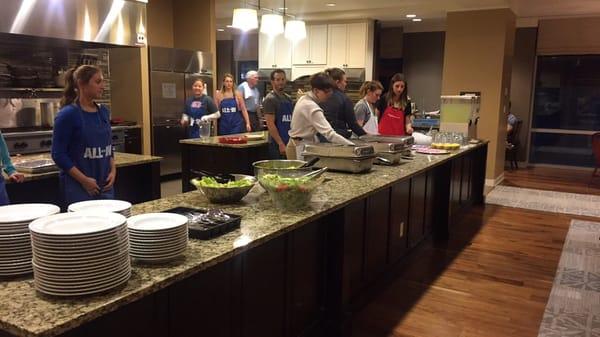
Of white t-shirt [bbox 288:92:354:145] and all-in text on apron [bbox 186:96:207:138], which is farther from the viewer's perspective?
all-in text on apron [bbox 186:96:207:138]

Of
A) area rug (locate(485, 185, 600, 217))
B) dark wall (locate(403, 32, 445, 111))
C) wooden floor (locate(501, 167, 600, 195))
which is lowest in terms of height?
area rug (locate(485, 185, 600, 217))

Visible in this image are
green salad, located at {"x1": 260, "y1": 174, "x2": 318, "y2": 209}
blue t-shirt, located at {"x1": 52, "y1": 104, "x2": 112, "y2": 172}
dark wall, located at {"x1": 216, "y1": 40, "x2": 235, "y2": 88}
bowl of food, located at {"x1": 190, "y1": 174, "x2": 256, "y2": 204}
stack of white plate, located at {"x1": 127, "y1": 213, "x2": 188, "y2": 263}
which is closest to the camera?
stack of white plate, located at {"x1": 127, "y1": 213, "x2": 188, "y2": 263}

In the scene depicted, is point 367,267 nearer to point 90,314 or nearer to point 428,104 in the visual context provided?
point 90,314

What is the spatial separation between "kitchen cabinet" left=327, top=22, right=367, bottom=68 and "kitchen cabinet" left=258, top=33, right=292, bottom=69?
2.74 ft

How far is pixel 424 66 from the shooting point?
10.2 metres

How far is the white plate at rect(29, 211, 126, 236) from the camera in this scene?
1.33m

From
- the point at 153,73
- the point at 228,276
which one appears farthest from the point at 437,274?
the point at 153,73

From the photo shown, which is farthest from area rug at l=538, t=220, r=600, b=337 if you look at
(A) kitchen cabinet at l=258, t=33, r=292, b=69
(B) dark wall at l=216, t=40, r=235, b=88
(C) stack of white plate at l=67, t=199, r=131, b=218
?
(B) dark wall at l=216, t=40, r=235, b=88

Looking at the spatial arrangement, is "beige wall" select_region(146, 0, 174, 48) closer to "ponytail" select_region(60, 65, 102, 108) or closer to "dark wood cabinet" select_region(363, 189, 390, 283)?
"ponytail" select_region(60, 65, 102, 108)

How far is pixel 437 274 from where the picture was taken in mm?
3906

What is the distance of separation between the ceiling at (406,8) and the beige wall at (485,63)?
207 mm

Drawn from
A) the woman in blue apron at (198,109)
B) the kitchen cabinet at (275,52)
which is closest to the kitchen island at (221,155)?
the woman in blue apron at (198,109)

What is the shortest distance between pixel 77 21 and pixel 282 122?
7.67 ft

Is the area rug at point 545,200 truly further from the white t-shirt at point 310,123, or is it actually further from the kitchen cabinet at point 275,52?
the kitchen cabinet at point 275,52
